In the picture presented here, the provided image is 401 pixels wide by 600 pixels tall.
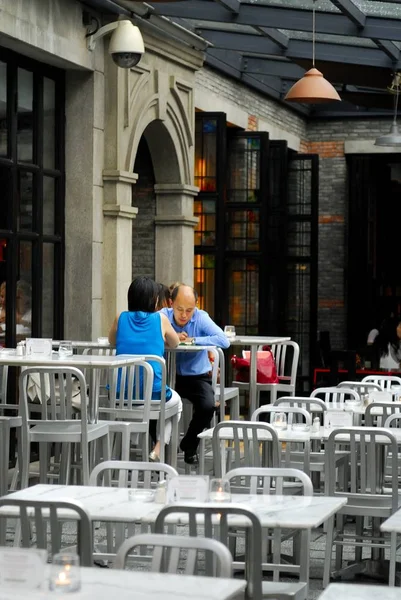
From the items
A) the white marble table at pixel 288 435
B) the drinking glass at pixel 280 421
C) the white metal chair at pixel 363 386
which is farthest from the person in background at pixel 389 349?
the white marble table at pixel 288 435

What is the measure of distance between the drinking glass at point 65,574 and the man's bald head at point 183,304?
20.3 feet

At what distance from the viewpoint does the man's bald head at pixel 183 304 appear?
9.26m

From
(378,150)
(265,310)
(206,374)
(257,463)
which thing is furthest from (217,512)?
(378,150)

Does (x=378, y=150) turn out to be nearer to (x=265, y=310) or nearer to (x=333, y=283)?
(x=333, y=283)

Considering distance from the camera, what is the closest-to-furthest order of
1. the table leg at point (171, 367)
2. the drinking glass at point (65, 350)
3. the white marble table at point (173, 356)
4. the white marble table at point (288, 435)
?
the white marble table at point (288, 435)
the drinking glass at point (65, 350)
the white marble table at point (173, 356)
the table leg at point (171, 367)

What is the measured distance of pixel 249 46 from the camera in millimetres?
12695

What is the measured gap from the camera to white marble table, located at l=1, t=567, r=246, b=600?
307cm

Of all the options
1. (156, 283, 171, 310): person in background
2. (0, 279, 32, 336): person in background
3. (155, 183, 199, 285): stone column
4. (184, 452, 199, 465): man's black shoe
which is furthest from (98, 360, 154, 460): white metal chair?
(155, 183, 199, 285): stone column

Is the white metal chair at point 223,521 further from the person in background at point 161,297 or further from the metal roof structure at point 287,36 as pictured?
the metal roof structure at point 287,36

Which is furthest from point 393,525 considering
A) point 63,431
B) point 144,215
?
point 144,215

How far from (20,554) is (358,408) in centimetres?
479

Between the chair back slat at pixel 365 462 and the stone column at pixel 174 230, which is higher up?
the stone column at pixel 174 230

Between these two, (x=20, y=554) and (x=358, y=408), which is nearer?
(x=20, y=554)

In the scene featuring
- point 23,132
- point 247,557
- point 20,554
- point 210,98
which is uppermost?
point 210,98
